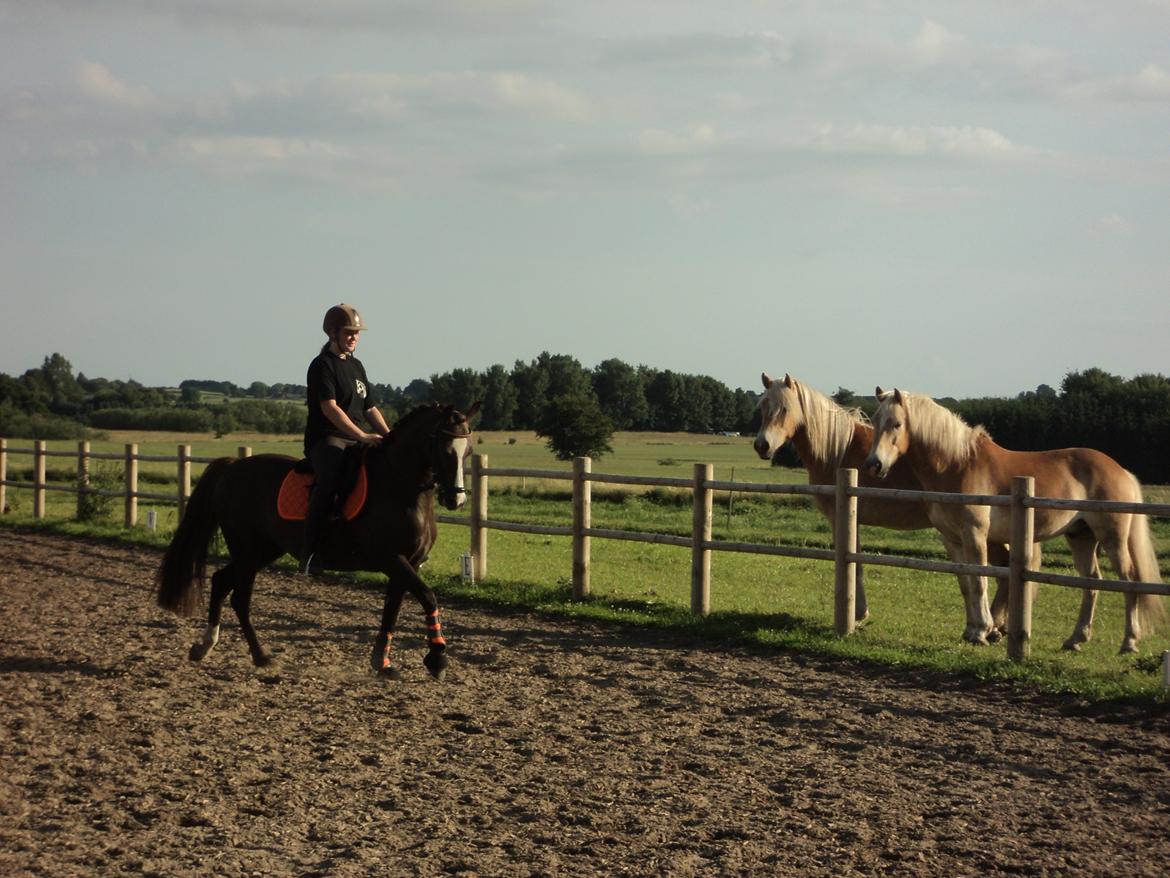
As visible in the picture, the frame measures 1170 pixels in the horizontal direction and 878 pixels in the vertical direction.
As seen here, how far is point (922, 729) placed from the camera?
6855mm

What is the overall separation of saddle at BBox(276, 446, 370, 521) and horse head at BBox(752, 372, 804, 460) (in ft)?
13.4

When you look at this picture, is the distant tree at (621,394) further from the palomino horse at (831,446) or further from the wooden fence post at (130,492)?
the palomino horse at (831,446)

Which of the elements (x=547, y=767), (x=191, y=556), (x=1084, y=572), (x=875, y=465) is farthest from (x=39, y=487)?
(x=547, y=767)

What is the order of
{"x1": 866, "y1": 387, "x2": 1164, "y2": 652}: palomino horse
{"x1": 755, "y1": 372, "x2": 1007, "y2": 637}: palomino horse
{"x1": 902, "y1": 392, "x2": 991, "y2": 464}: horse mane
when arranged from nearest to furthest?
{"x1": 866, "y1": 387, "x2": 1164, "y2": 652}: palomino horse, {"x1": 902, "y1": 392, "x2": 991, "y2": 464}: horse mane, {"x1": 755, "y1": 372, "x2": 1007, "y2": 637}: palomino horse

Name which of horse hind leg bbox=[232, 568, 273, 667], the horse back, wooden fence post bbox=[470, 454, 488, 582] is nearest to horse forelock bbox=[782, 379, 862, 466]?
the horse back

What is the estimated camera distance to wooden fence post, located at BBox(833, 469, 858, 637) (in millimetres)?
9867

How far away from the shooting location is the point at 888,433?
391 inches

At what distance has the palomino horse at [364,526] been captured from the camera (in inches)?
302

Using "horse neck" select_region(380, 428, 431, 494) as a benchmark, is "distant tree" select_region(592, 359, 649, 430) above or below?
above

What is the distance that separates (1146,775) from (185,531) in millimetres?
6280

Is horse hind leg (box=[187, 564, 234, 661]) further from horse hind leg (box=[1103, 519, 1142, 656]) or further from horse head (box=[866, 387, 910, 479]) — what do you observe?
horse hind leg (box=[1103, 519, 1142, 656])

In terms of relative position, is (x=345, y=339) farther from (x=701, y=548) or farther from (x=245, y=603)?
(x=701, y=548)

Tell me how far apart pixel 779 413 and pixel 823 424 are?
55 centimetres

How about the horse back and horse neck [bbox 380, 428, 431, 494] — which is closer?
horse neck [bbox 380, 428, 431, 494]
